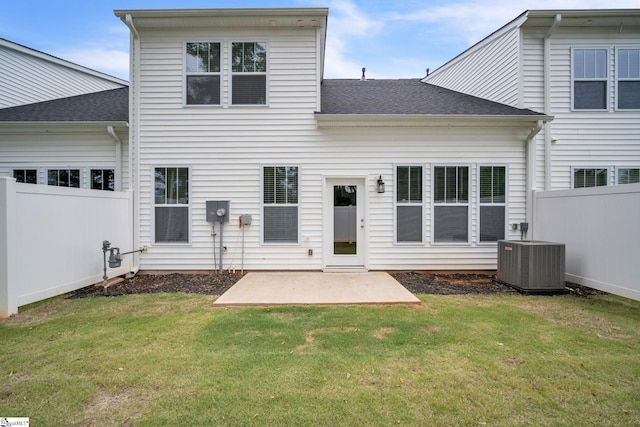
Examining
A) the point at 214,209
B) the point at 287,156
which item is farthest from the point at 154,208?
the point at 287,156

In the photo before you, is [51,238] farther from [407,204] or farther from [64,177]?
[407,204]

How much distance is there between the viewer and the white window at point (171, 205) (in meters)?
6.76

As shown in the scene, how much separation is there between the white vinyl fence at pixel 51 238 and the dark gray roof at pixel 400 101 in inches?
193

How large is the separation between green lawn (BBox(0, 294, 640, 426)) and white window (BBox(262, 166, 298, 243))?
8.53ft

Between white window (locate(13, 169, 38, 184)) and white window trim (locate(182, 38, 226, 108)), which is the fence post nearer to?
white window trim (locate(182, 38, 226, 108))

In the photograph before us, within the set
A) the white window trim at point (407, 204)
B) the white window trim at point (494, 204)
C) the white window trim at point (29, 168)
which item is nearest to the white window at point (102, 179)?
the white window trim at point (29, 168)

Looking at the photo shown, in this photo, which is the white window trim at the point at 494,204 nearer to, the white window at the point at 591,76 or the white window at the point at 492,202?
the white window at the point at 492,202

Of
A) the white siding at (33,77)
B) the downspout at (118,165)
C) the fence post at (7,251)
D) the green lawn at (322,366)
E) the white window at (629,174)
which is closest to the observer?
the green lawn at (322,366)

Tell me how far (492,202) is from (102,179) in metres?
8.97

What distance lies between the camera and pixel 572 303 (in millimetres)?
4820

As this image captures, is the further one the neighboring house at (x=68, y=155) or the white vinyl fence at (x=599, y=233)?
the neighboring house at (x=68, y=155)

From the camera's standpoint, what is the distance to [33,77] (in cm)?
927

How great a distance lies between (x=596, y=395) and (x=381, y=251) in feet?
14.8

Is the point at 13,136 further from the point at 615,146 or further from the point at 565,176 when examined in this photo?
the point at 615,146
